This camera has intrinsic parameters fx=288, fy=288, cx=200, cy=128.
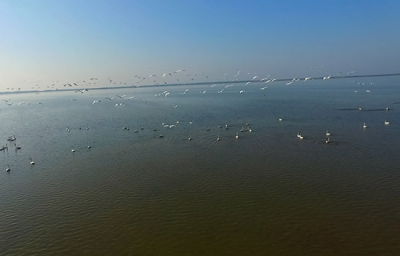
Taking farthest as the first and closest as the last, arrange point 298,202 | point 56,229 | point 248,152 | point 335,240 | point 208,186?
1. point 248,152
2. point 208,186
3. point 298,202
4. point 56,229
5. point 335,240

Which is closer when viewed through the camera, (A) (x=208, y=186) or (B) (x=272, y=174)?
(A) (x=208, y=186)

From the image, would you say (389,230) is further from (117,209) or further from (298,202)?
(117,209)

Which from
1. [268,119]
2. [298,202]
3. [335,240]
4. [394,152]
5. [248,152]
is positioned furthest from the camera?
[268,119]

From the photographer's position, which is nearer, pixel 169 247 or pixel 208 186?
pixel 169 247

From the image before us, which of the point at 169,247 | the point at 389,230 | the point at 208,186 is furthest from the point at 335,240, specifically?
the point at 208,186

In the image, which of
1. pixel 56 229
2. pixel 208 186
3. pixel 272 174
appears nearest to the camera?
pixel 56 229

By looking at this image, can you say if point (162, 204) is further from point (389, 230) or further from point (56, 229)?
point (389, 230)

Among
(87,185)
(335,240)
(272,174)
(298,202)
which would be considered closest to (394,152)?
(272,174)

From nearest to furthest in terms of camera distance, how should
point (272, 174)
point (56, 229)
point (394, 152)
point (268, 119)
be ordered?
1. point (56, 229)
2. point (272, 174)
3. point (394, 152)
4. point (268, 119)
